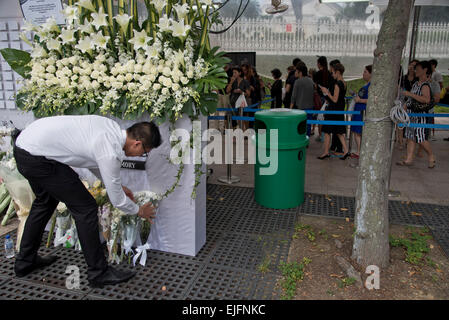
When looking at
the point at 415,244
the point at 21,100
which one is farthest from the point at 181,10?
the point at 415,244

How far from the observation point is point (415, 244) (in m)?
4.01

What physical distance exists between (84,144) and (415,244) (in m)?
3.42

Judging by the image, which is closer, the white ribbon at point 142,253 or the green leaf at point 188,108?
the green leaf at point 188,108

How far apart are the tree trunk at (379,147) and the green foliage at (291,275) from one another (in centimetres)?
56

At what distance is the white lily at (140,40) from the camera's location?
349cm

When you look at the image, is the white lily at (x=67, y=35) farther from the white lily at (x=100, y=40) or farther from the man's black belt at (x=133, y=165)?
the man's black belt at (x=133, y=165)

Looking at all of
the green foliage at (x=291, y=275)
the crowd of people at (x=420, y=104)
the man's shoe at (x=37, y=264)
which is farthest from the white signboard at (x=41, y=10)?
the crowd of people at (x=420, y=104)

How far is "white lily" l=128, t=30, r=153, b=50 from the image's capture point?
3.49 meters

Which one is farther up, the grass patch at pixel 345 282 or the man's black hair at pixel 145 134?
the man's black hair at pixel 145 134

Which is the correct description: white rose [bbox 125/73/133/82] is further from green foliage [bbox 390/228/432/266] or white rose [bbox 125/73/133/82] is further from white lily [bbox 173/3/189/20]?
green foliage [bbox 390/228/432/266]

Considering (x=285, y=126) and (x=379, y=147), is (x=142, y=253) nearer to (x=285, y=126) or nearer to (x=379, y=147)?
(x=285, y=126)

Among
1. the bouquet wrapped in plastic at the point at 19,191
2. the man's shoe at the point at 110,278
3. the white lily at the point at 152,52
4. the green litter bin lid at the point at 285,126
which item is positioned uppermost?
the white lily at the point at 152,52

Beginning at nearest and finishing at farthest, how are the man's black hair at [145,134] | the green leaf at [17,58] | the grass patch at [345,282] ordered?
the man's black hair at [145,134], the grass patch at [345,282], the green leaf at [17,58]

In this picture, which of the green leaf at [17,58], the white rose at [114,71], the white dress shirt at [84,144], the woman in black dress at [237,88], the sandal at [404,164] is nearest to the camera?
the white dress shirt at [84,144]
